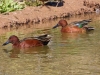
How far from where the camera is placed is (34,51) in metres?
12.8

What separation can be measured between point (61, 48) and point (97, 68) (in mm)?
2851

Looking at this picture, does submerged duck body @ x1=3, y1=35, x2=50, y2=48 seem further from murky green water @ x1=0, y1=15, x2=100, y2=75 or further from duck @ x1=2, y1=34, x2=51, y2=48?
murky green water @ x1=0, y1=15, x2=100, y2=75

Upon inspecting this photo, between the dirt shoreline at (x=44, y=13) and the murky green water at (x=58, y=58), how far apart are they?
3.39 m

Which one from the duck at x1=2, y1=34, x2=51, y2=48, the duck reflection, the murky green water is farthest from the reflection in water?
the duck reflection

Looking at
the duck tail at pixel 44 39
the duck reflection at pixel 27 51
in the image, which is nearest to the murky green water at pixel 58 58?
the duck reflection at pixel 27 51

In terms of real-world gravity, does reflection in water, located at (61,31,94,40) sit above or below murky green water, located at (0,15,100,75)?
below

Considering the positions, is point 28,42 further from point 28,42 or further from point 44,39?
point 44,39

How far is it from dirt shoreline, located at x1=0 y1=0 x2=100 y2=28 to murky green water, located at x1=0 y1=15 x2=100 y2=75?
133 inches

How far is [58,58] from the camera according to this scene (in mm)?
11359

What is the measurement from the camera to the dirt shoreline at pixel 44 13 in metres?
18.8

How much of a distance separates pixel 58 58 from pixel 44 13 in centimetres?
949

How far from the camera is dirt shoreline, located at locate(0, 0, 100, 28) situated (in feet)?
61.6

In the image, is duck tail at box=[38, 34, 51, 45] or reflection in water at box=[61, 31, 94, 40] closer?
duck tail at box=[38, 34, 51, 45]

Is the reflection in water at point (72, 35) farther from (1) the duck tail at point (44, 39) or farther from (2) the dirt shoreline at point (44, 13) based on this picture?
(2) the dirt shoreline at point (44, 13)
